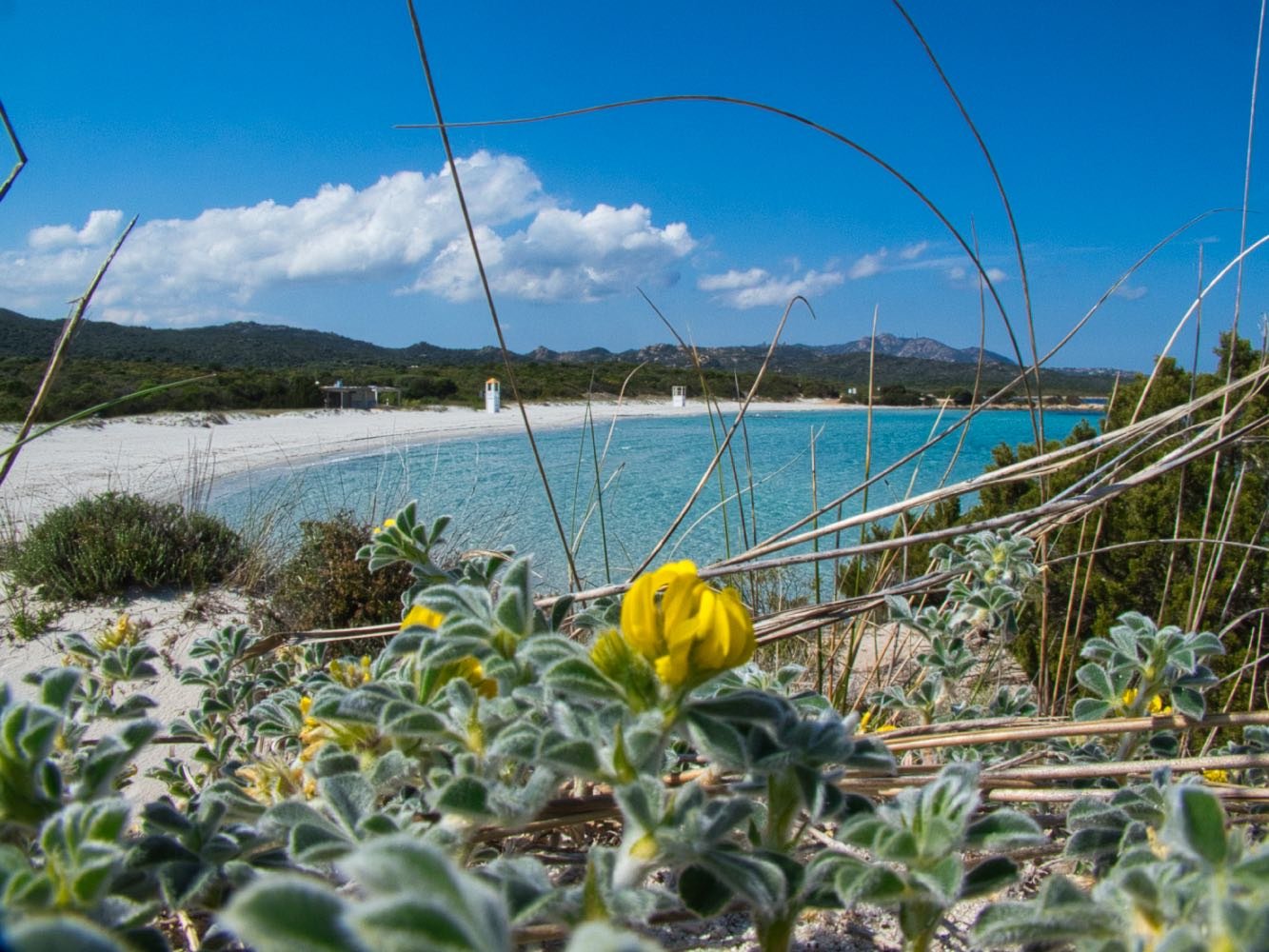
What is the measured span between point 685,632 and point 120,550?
6138 millimetres

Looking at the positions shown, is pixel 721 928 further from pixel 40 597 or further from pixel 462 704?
pixel 40 597

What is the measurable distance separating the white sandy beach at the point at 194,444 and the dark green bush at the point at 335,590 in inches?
72.4

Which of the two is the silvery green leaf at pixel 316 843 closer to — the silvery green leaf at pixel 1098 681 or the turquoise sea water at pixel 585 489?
the silvery green leaf at pixel 1098 681

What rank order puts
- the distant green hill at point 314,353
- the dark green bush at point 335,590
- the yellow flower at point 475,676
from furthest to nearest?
the distant green hill at point 314,353, the dark green bush at point 335,590, the yellow flower at point 475,676

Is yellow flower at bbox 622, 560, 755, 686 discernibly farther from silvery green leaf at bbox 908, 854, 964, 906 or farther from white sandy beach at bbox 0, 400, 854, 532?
white sandy beach at bbox 0, 400, 854, 532

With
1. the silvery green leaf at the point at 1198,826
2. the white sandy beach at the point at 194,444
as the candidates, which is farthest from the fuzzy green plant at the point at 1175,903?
the white sandy beach at the point at 194,444

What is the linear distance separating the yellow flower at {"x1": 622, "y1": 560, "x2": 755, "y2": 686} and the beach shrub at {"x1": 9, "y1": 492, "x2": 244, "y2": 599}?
19.9ft

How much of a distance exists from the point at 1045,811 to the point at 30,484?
11183 mm

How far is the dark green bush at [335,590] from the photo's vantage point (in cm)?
482

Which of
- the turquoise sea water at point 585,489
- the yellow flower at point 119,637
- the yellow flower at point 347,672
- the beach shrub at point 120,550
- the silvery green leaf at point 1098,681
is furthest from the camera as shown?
the turquoise sea water at point 585,489

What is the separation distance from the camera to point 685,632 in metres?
0.49

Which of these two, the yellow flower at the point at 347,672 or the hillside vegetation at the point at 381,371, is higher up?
the hillside vegetation at the point at 381,371

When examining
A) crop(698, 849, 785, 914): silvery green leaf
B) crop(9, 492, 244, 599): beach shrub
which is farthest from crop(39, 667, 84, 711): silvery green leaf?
crop(9, 492, 244, 599): beach shrub

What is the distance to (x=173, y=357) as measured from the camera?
3972 cm
